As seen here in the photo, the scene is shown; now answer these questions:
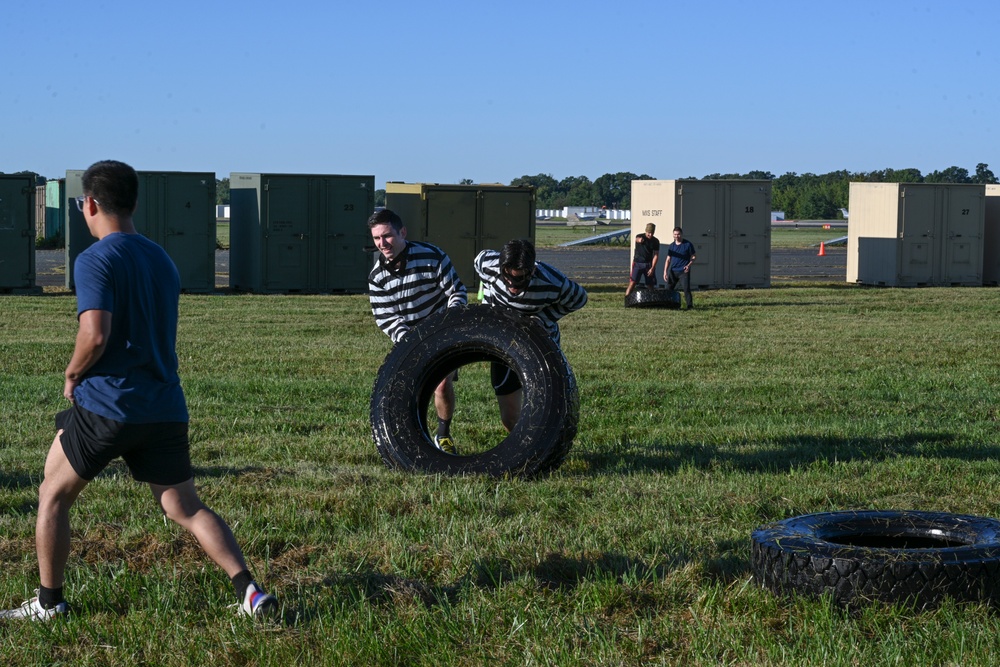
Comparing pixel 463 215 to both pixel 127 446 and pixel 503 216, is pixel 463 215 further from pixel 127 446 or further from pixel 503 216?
pixel 127 446

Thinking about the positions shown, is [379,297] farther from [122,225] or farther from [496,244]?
[496,244]

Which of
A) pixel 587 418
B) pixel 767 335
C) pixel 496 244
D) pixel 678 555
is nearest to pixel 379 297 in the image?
pixel 587 418

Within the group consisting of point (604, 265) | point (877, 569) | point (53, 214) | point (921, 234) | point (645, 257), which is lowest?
point (877, 569)

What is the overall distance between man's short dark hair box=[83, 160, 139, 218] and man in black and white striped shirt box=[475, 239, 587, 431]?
3.50 m

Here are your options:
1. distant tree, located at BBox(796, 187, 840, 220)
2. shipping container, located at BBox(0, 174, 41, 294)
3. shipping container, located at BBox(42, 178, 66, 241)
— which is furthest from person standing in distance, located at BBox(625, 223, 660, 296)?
distant tree, located at BBox(796, 187, 840, 220)

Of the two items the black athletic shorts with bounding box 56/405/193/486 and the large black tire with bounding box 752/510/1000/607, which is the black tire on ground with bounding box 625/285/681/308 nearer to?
the large black tire with bounding box 752/510/1000/607

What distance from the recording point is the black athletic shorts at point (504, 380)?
28.2 feet

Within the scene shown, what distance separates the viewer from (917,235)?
30938 mm

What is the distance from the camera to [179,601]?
5004 millimetres

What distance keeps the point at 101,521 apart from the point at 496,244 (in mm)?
21856

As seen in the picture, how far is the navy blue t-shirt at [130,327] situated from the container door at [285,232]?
22.5 meters

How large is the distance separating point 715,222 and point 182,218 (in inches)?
459

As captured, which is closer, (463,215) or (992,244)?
(463,215)

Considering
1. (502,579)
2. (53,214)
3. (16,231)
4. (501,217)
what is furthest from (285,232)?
(53,214)
